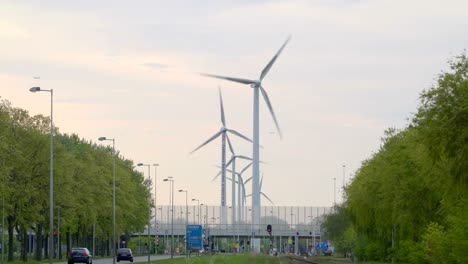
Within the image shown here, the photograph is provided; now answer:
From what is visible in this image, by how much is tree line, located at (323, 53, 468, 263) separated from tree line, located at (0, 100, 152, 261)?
28.9 m

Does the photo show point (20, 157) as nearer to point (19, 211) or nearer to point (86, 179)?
point (19, 211)

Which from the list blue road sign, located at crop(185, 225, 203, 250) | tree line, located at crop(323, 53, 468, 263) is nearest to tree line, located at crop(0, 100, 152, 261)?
blue road sign, located at crop(185, 225, 203, 250)

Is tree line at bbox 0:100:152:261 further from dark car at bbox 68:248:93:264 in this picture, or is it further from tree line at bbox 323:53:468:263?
tree line at bbox 323:53:468:263

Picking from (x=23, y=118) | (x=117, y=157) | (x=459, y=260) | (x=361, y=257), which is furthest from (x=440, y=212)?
(x=117, y=157)

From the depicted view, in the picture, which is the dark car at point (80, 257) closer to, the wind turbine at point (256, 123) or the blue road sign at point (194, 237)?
the wind turbine at point (256, 123)

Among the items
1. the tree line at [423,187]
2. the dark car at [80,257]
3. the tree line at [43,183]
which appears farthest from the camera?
the tree line at [43,183]

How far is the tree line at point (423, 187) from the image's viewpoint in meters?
48.8

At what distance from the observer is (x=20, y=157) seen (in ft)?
328

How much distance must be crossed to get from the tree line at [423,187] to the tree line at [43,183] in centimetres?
2888

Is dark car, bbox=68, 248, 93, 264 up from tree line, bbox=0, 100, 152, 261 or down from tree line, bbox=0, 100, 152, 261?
down

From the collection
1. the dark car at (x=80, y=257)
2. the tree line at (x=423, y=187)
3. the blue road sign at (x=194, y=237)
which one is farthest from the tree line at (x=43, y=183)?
the tree line at (x=423, y=187)

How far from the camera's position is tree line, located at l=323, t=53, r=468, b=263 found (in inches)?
1923

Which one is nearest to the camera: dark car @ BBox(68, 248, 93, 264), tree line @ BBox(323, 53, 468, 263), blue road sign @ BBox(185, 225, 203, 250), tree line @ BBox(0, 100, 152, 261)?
tree line @ BBox(323, 53, 468, 263)

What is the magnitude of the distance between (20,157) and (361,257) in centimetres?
4743
